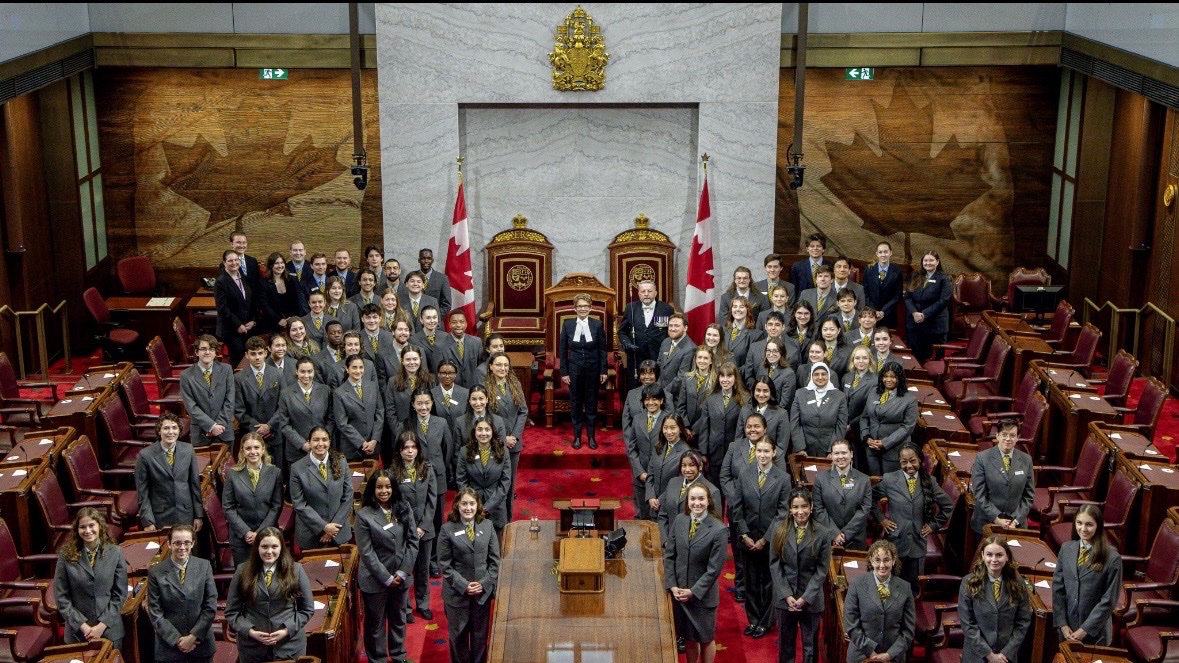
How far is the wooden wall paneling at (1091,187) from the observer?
47.5ft

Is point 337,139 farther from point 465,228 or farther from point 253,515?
point 253,515

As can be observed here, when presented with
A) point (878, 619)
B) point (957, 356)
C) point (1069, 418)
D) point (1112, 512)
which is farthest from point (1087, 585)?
point (957, 356)

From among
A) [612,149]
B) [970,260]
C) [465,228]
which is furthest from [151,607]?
[970,260]

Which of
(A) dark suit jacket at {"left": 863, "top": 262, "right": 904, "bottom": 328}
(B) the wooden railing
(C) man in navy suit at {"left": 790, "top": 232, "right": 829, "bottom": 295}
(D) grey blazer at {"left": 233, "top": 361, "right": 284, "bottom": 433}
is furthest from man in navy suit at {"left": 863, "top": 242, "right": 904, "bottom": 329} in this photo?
(B) the wooden railing

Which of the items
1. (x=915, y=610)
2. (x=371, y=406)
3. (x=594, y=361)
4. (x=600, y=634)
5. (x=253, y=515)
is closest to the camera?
(x=600, y=634)

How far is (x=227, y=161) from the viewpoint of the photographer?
15.6 m

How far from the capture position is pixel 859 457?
1104cm

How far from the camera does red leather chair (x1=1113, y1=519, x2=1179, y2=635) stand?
868 cm

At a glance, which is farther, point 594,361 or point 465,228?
point 465,228

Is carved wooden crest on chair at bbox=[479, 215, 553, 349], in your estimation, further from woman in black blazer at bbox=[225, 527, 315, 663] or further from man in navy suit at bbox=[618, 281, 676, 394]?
woman in black blazer at bbox=[225, 527, 315, 663]

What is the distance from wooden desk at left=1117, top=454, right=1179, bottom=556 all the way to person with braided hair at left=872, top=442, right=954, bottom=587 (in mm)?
1253

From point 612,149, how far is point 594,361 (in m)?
3.19

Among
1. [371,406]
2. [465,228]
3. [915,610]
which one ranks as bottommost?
[915,610]

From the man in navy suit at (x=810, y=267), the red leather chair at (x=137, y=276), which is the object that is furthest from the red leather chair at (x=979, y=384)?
the red leather chair at (x=137, y=276)
